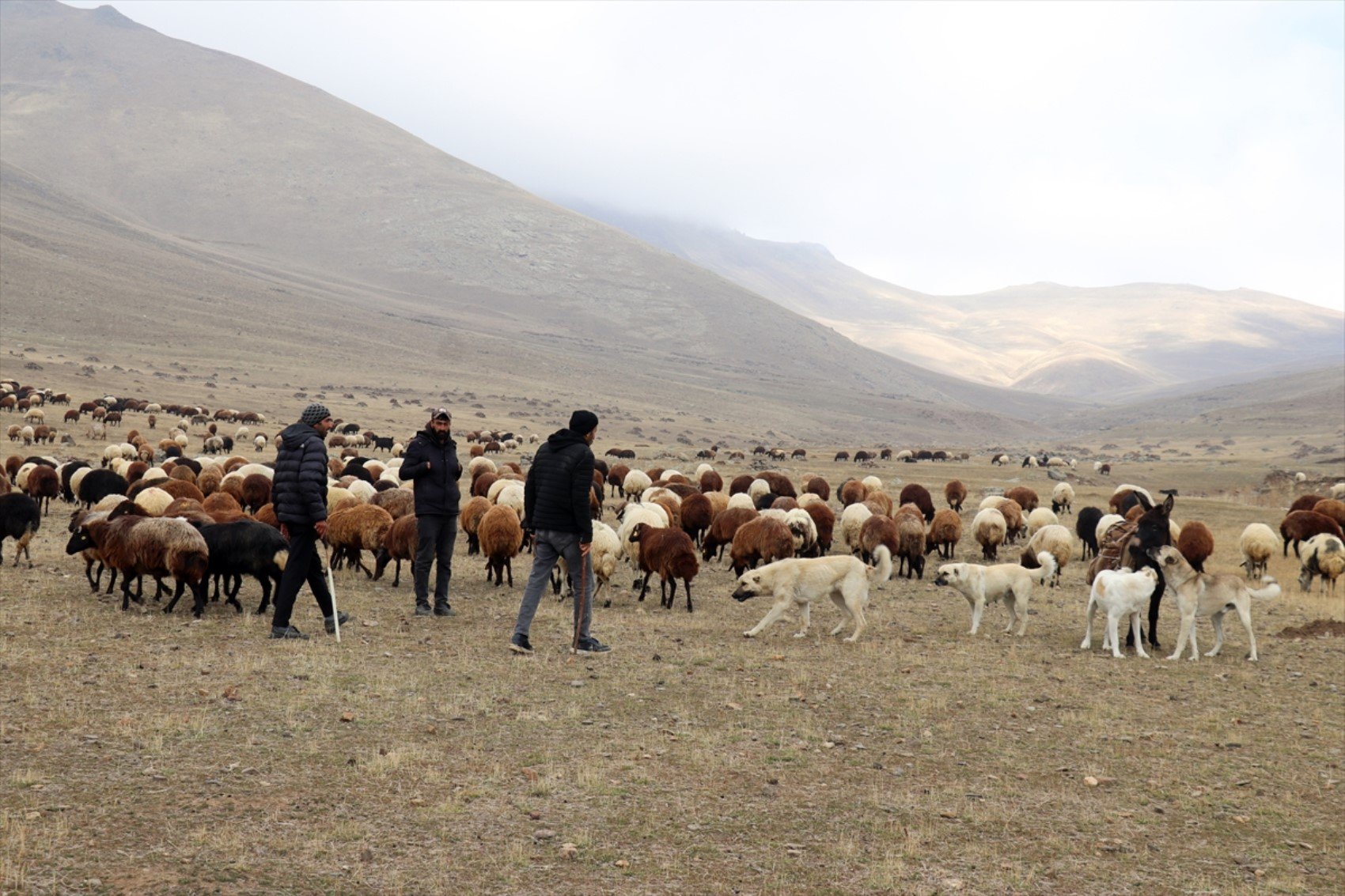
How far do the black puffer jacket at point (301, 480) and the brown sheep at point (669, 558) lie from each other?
4.46 metres

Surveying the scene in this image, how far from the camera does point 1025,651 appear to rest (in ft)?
37.1

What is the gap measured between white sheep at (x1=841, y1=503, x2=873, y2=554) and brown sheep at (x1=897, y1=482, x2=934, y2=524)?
10.2ft

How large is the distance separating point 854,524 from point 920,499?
13.9 ft

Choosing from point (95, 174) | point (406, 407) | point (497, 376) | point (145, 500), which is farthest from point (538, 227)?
point (145, 500)

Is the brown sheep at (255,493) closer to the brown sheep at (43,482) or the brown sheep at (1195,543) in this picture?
the brown sheep at (43,482)

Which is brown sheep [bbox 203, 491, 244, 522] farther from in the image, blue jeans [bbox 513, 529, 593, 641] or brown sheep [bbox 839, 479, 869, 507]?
brown sheep [bbox 839, 479, 869, 507]

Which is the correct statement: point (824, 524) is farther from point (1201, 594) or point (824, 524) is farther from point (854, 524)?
point (1201, 594)

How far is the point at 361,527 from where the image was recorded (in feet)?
45.5

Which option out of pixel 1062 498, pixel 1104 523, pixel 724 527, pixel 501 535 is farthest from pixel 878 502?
pixel 501 535

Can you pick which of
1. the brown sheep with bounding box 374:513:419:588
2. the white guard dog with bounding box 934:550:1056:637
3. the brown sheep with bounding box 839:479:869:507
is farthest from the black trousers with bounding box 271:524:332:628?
the brown sheep with bounding box 839:479:869:507

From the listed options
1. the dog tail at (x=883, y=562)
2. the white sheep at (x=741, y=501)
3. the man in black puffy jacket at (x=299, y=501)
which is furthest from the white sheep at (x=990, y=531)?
the man in black puffy jacket at (x=299, y=501)

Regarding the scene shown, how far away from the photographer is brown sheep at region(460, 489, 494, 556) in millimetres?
16250

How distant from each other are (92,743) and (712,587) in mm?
9147

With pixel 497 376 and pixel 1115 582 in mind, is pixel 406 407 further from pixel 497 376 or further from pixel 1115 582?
pixel 1115 582
